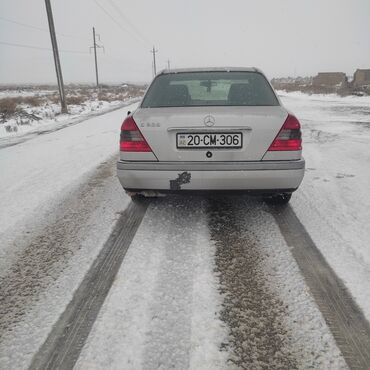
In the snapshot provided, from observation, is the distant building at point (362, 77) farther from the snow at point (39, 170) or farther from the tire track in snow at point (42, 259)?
the tire track in snow at point (42, 259)

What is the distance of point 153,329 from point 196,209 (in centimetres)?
198

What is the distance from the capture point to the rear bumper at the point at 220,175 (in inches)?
118

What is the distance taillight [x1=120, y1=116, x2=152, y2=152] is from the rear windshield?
0.48 m

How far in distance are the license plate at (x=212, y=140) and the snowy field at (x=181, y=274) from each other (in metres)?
0.82

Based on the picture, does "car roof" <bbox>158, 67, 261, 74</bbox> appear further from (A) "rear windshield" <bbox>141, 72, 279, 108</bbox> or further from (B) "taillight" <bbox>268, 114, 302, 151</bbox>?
(B) "taillight" <bbox>268, 114, 302, 151</bbox>

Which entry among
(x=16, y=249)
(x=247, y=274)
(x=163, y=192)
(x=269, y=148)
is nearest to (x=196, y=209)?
(x=163, y=192)

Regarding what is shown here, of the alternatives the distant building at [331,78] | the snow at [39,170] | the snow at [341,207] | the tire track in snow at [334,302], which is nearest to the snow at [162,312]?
the tire track in snow at [334,302]

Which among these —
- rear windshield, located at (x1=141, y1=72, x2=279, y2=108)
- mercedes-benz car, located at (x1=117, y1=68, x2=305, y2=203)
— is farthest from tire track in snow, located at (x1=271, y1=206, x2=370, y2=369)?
rear windshield, located at (x1=141, y1=72, x2=279, y2=108)

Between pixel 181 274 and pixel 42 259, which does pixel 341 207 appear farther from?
pixel 42 259

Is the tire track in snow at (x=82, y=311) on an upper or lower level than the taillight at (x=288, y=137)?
lower

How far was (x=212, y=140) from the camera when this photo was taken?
3.00 metres

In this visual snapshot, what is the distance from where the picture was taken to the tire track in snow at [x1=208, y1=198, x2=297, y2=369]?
5.73ft

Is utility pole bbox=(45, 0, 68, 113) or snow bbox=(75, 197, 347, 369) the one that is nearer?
snow bbox=(75, 197, 347, 369)

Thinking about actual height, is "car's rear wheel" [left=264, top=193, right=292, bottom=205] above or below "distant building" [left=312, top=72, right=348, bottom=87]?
above
